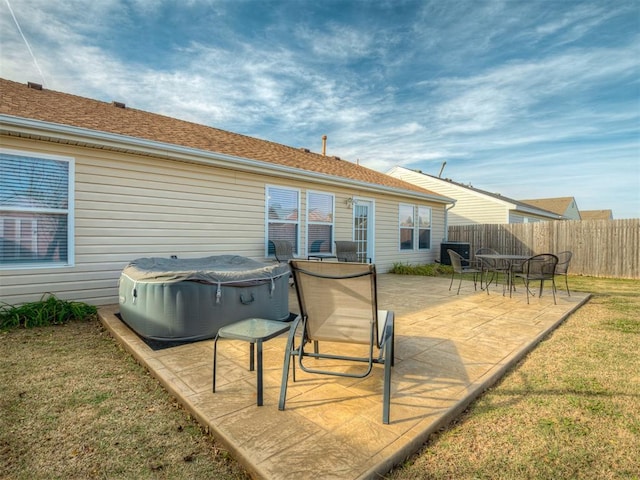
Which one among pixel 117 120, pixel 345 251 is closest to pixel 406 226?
pixel 345 251

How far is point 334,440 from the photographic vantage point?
1.75 meters

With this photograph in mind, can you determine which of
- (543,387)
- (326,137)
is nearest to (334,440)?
(543,387)

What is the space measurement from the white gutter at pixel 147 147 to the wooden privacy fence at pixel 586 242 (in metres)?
8.27

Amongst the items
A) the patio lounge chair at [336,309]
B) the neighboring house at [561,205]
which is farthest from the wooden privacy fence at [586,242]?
the neighboring house at [561,205]

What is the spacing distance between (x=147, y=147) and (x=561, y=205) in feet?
101

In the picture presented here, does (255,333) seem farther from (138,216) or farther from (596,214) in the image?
(596,214)

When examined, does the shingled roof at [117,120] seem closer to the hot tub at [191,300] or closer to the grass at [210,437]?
the hot tub at [191,300]

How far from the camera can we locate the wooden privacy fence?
9945 millimetres

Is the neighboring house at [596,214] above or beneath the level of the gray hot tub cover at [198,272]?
above

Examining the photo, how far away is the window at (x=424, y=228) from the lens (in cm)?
1134

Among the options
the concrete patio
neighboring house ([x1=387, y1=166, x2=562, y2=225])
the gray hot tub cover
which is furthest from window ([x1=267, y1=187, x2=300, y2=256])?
neighboring house ([x1=387, y1=166, x2=562, y2=225])

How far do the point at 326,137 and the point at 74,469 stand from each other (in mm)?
11855

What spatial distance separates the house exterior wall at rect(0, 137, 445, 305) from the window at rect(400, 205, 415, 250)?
4481 mm

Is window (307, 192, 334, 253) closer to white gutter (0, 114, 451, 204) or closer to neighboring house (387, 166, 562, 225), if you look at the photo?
white gutter (0, 114, 451, 204)
